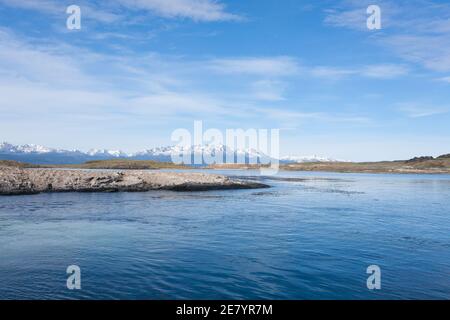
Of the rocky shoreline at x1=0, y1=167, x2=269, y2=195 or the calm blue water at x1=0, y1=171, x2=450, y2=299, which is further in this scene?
the rocky shoreline at x1=0, y1=167, x2=269, y2=195

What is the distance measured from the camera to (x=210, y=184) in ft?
250

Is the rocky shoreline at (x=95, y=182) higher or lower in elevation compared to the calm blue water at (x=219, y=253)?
higher

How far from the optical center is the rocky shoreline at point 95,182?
59041 mm

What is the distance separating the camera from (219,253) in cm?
2314

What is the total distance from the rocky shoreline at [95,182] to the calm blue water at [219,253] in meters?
19.0

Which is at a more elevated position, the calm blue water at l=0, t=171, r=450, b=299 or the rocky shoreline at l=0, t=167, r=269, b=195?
the rocky shoreline at l=0, t=167, r=269, b=195

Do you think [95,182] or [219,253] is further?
[95,182]

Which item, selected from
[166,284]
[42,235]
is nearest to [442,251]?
[166,284]

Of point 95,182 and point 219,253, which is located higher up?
point 95,182

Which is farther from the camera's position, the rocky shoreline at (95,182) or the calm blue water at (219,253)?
the rocky shoreline at (95,182)

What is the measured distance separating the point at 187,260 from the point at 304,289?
24.2 feet

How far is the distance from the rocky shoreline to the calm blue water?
19.0 meters

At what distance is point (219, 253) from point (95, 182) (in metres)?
47.8

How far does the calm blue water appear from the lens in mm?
16547
